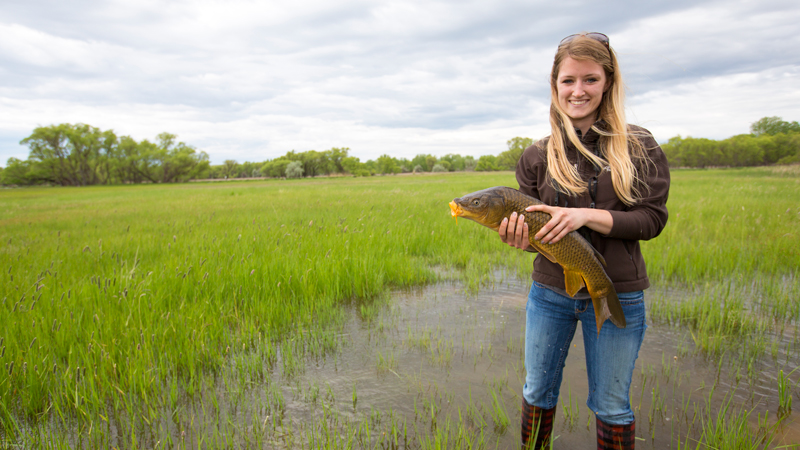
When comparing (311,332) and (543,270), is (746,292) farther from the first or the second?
(311,332)

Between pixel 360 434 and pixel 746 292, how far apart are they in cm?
537

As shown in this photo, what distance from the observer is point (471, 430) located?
8.41ft

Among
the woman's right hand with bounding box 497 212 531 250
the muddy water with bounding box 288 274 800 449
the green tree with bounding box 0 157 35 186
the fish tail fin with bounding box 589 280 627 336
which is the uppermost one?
the green tree with bounding box 0 157 35 186

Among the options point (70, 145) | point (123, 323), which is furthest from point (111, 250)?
point (70, 145)

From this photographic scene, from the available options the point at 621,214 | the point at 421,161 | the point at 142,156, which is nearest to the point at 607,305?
the point at 621,214

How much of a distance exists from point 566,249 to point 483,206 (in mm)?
466

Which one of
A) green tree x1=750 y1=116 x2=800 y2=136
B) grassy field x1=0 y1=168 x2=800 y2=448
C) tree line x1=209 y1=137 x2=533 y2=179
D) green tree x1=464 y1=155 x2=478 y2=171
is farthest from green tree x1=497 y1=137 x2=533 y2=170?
grassy field x1=0 y1=168 x2=800 y2=448

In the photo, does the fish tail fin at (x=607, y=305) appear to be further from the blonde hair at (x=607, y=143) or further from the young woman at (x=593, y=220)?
the blonde hair at (x=607, y=143)

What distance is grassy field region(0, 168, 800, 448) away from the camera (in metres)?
2.70

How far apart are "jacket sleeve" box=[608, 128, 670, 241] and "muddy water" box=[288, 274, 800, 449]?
1478mm

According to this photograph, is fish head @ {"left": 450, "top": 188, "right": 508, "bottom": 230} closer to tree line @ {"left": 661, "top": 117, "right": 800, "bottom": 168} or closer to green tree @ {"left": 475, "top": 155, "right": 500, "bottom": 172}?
tree line @ {"left": 661, "top": 117, "right": 800, "bottom": 168}

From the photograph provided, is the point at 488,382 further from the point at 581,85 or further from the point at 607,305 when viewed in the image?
the point at 581,85

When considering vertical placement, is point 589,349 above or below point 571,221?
below

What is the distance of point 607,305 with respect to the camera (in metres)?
1.89
